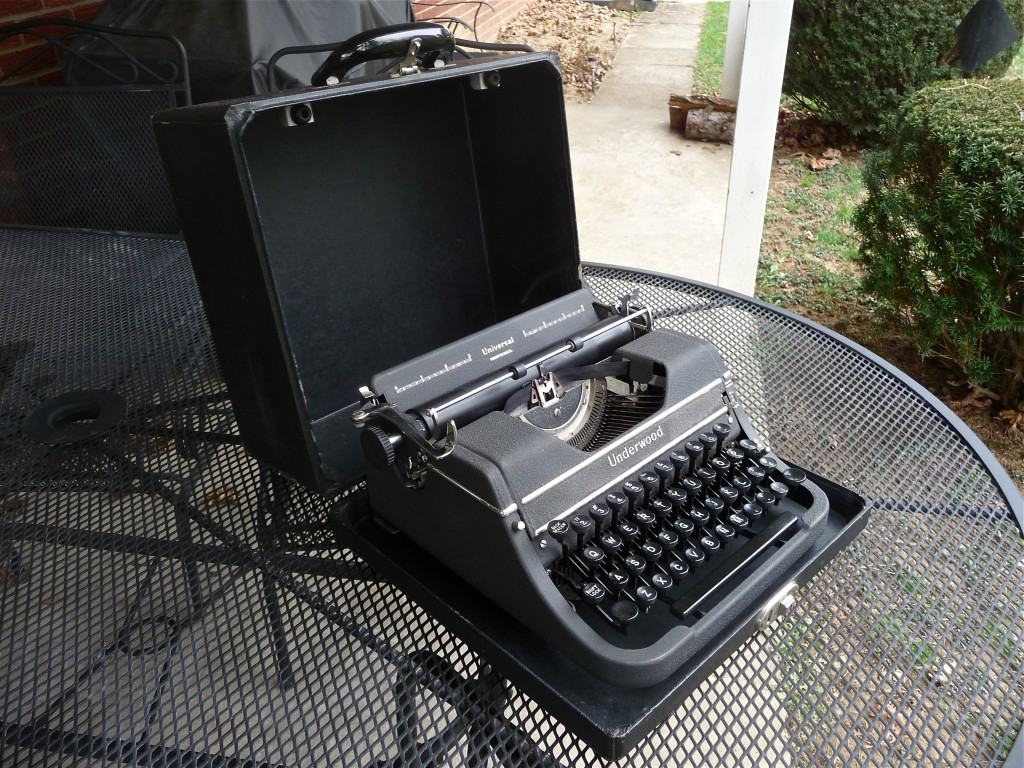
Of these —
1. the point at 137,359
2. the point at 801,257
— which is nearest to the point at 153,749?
the point at 137,359

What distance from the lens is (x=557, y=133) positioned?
1.32 meters

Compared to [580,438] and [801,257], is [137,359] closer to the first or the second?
[580,438]

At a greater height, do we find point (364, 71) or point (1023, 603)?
point (364, 71)

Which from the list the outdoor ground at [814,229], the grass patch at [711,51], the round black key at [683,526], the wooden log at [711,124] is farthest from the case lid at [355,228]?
the grass patch at [711,51]

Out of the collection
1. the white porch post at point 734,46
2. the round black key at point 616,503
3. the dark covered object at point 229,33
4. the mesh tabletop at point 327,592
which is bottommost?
the white porch post at point 734,46

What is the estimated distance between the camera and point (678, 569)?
976 mm

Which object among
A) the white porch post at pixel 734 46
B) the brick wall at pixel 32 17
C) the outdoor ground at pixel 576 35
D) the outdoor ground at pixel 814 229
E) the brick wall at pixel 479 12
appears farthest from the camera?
the outdoor ground at pixel 576 35

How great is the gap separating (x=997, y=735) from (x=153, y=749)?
1.04 metres

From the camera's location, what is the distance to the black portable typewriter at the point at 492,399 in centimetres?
94

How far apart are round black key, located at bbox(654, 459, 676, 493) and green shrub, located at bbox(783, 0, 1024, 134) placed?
4.86 m

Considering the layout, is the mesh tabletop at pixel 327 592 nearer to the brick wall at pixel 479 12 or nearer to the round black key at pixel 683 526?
the round black key at pixel 683 526

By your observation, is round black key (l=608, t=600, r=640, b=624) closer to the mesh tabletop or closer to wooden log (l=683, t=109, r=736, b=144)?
the mesh tabletop

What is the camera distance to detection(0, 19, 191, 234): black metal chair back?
86.2 inches

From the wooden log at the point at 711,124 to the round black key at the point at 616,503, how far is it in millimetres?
4672
